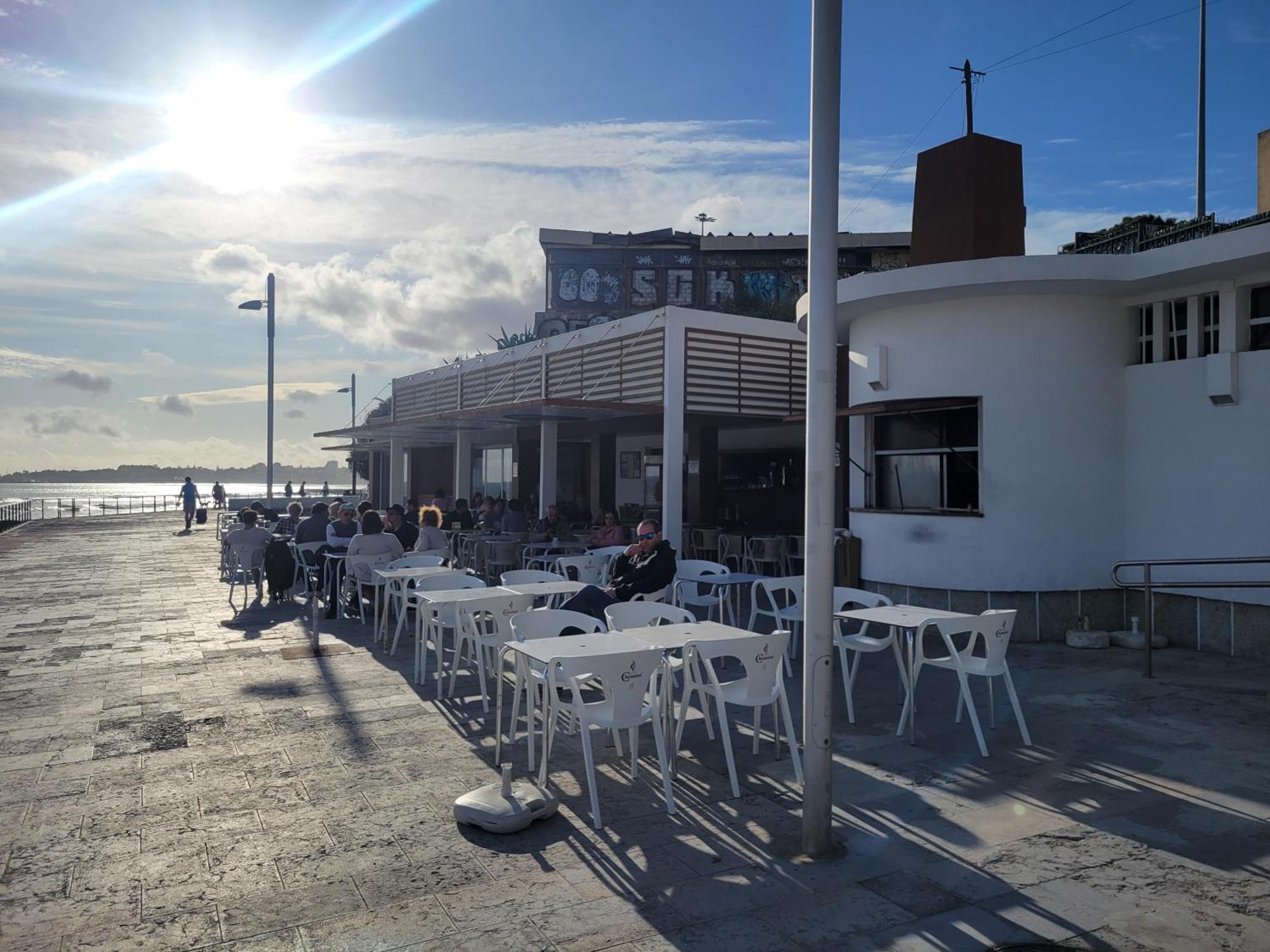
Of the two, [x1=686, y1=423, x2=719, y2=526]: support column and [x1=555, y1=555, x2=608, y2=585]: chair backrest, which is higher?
[x1=686, y1=423, x2=719, y2=526]: support column

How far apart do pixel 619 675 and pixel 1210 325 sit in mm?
7260

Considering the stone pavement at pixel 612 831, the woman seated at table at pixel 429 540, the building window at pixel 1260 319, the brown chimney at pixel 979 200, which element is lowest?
the stone pavement at pixel 612 831

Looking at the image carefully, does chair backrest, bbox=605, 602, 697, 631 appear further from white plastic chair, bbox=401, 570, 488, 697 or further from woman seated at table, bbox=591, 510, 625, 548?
woman seated at table, bbox=591, 510, 625, 548

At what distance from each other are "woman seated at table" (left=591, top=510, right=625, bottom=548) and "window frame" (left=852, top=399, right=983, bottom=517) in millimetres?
3007

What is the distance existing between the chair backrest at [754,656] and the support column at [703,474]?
11051 mm

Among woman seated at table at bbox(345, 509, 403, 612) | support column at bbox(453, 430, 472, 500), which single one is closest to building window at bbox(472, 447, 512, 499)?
support column at bbox(453, 430, 472, 500)

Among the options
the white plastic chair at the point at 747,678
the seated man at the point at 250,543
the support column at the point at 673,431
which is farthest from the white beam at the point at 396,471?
the white plastic chair at the point at 747,678

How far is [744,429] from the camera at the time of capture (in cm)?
1853

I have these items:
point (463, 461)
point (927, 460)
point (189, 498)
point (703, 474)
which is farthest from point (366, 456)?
point (927, 460)

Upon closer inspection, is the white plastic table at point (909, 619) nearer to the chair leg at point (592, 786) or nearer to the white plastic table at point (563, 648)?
the white plastic table at point (563, 648)

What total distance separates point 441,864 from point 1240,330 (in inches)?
324

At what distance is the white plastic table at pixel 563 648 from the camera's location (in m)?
4.56

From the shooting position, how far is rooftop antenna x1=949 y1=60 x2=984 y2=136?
1515 centimetres

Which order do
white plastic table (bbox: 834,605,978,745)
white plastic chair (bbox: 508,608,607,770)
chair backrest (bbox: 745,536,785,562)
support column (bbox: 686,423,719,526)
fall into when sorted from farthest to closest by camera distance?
support column (bbox: 686,423,719,526) < chair backrest (bbox: 745,536,785,562) < white plastic table (bbox: 834,605,978,745) < white plastic chair (bbox: 508,608,607,770)
